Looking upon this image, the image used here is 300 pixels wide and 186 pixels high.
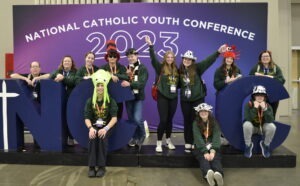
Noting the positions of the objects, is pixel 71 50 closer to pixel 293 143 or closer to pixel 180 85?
pixel 180 85

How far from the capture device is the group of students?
4156mm

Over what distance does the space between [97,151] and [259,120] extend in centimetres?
205

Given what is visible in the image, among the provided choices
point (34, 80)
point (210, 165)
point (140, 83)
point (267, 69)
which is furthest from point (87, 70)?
point (267, 69)

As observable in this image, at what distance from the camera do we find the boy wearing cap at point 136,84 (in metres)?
4.61

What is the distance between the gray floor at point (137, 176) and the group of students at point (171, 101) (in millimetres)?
199

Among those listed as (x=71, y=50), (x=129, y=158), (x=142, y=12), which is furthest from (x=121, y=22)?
(x=129, y=158)

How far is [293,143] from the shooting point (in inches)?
234

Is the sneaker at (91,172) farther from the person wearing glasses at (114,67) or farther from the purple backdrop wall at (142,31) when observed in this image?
the purple backdrop wall at (142,31)

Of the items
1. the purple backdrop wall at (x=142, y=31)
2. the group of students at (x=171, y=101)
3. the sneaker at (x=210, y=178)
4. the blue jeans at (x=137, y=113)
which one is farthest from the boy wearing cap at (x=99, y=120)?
the purple backdrop wall at (x=142, y=31)

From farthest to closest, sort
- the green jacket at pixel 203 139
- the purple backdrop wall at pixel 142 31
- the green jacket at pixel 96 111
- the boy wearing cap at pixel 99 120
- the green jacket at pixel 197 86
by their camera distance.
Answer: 1. the purple backdrop wall at pixel 142 31
2. the green jacket at pixel 197 86
3. the green jacket at pixel 96 111
4. the boy wearing cap at pixel 99 120
5. the green jacket at pixel 203 139

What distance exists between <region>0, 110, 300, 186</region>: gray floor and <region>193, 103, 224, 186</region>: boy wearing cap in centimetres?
20

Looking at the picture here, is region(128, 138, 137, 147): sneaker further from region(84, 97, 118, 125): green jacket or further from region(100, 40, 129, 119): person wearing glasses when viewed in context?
region(84, 97, 118, 125): green jacket

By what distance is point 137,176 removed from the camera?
4.14 m

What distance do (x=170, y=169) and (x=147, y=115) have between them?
2505 mm
